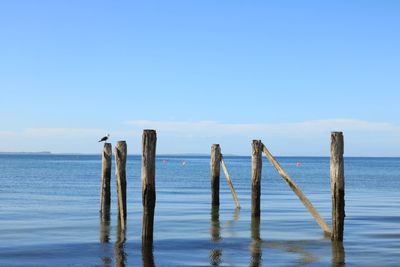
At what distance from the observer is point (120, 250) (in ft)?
54.4

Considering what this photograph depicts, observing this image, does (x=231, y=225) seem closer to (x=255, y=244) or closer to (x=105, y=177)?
(x=255, y=244)

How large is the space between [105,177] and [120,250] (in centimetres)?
976

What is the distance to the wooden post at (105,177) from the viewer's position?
25688mm

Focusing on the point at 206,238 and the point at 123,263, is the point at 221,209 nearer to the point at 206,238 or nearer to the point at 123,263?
the point at 206,238

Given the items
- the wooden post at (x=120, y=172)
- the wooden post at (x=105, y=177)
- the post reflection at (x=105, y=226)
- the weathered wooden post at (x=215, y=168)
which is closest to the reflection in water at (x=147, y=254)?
the post reflection at (x=105, y=226)

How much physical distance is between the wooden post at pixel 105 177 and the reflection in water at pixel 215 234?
14.8 feet

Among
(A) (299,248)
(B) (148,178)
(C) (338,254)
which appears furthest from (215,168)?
(C) (338,254)

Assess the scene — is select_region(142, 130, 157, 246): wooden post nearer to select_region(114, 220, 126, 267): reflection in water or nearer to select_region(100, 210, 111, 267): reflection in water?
select_region(114, 220, 126, 267): reflection in water

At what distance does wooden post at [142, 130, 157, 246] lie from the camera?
16469 mm

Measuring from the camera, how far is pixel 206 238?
18.9 metres

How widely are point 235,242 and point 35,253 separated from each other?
566cm

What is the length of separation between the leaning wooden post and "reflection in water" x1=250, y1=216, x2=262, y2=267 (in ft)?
7.49

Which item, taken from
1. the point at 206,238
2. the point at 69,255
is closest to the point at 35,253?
the point at 69,255

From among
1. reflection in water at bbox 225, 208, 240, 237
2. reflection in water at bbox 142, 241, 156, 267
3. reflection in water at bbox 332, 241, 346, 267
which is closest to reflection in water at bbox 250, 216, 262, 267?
reflection in water at bbox 225, 208, 240, 237
